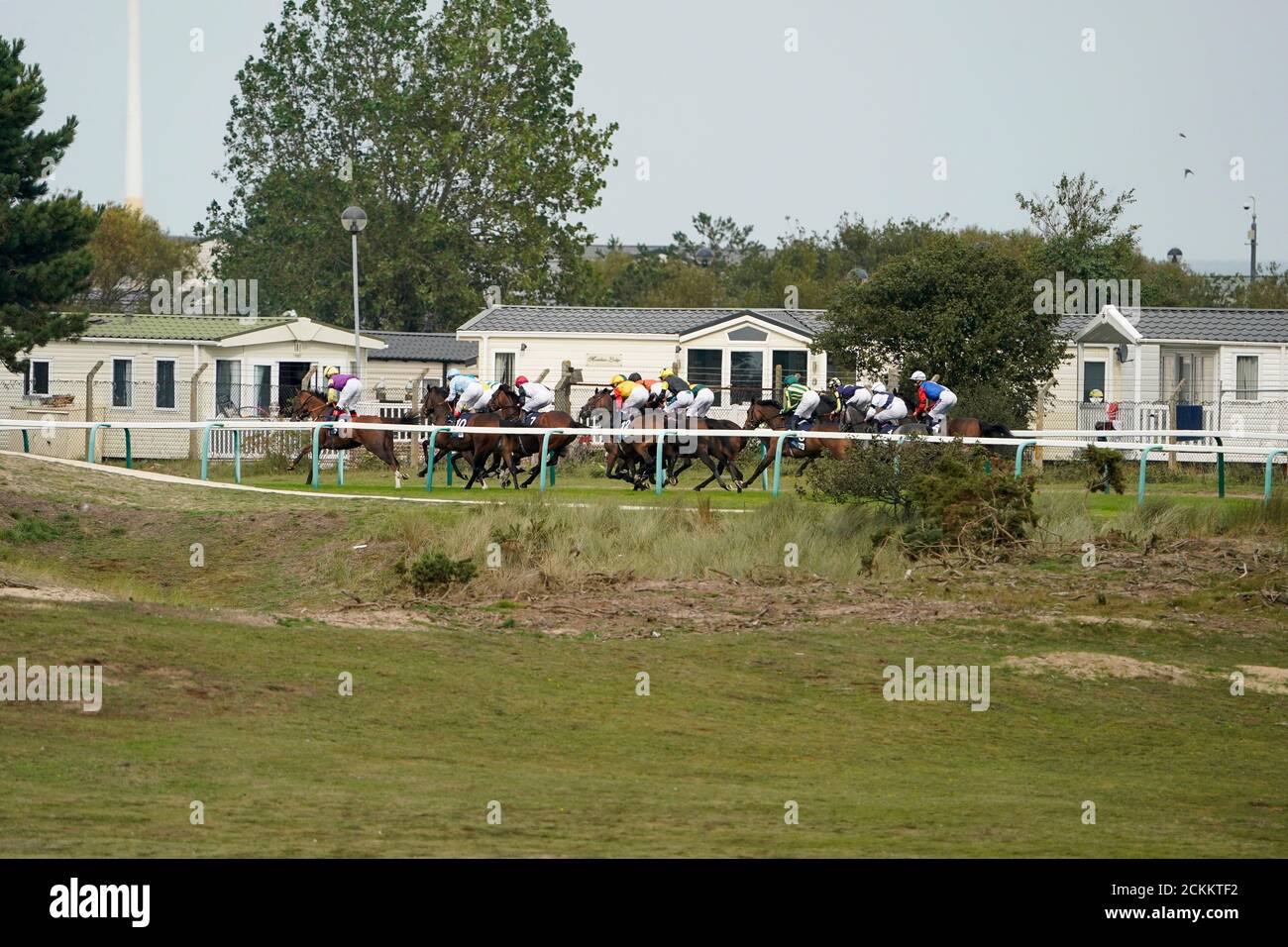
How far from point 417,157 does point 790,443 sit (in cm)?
3967

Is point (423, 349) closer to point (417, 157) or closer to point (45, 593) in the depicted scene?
point (417, 157)

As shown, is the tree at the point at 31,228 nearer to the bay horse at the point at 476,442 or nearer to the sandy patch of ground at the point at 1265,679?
the bay horse at the point at 476,442

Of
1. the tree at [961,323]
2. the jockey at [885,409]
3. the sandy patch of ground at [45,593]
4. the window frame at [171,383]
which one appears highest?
the tree at [961,323]

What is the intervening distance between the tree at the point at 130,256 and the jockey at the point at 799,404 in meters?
56.0

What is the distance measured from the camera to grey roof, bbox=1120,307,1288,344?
136ft

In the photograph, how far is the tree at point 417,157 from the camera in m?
67.6

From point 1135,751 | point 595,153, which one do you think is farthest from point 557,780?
point 595,153

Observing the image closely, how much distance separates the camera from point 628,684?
15.7m

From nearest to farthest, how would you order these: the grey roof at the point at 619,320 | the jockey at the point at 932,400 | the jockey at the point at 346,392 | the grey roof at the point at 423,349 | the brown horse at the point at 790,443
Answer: the brown horse at the point at 790,443, the jockey at the point at 932,400, the jockey at the point at 346,392, the grey roof at the point at 619,320, the grey roof at the point at 423,349

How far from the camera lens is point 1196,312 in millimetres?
43344

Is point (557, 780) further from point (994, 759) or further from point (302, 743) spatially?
point (994, 759)

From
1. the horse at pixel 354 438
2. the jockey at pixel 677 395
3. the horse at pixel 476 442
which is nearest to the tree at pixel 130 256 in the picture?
the horse at pixel 354 438

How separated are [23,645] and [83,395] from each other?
3367 centimetres

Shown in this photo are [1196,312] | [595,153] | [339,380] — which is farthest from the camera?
[595,153]
